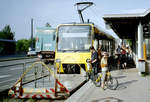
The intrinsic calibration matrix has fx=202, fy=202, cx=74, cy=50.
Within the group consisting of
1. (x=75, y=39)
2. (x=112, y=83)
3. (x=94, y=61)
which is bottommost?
(x=112, y=83)

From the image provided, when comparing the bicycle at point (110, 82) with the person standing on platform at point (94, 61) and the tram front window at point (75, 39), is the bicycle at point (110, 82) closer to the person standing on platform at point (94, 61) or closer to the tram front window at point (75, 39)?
the person standing on platform at point (94, 61)

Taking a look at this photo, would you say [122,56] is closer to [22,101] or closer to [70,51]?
[70,51]

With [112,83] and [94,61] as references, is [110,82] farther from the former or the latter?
[94,61]

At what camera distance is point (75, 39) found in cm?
1288

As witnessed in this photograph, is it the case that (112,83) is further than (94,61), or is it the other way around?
(94,61)

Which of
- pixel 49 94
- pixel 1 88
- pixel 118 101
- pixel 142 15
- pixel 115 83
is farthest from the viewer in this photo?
pixel 142 15

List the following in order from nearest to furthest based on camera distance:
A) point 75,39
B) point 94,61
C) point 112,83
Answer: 1. point 112,83
2. point 94,61
3. point 75,39

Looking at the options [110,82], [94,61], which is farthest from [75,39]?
[110,82]

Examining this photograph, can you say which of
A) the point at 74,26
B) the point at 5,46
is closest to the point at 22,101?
the point at 74,26

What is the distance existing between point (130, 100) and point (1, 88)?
18.5 feet

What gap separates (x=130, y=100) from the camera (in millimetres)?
6551

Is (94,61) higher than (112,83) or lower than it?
higher

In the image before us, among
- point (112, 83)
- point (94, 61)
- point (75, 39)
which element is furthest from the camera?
point (75, 39)

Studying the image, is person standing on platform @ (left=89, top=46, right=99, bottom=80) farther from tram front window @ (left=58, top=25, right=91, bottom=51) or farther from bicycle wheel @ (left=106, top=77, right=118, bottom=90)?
tram front window @ (left=58, top=25, right=91, bottom=51)
